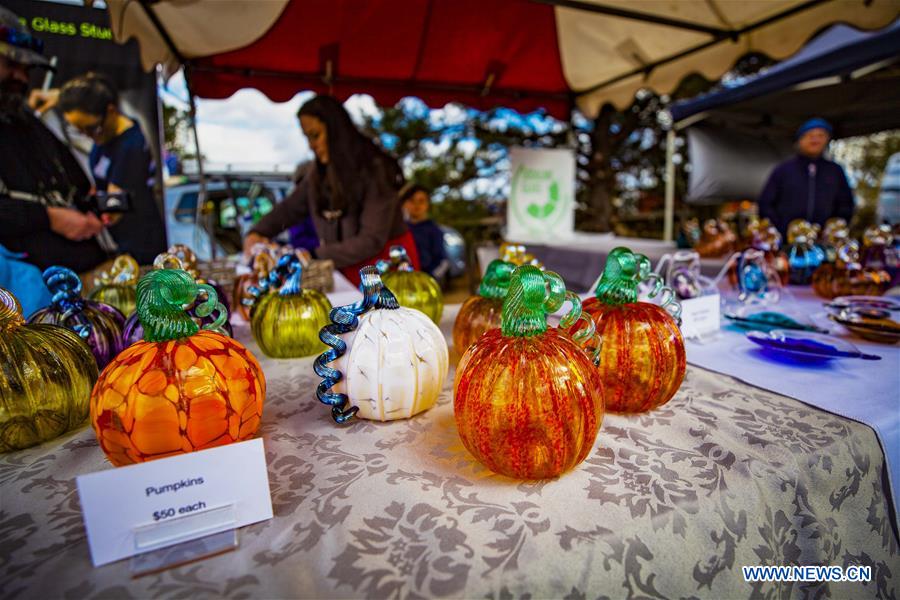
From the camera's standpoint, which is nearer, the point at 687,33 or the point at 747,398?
the point at 747,398

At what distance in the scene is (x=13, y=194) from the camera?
1.77 m

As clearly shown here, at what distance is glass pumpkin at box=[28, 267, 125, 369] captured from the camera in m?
0.83

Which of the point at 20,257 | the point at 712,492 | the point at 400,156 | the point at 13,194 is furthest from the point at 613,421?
the point at 400,156

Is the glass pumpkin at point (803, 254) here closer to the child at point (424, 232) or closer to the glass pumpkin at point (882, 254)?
the glass pumpkin at point (882, 254)

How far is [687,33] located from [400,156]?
4.28 meters

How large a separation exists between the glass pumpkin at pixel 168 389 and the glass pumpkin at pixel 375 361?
137 mm

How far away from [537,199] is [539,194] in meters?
0.04

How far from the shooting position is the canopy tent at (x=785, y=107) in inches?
141

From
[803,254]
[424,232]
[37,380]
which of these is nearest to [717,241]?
[803,254]

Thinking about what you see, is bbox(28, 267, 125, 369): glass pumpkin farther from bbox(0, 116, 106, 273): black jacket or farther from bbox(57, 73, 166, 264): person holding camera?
bbox(57, 73, 166, 264): person holding camera

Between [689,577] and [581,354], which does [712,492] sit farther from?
[581,354]

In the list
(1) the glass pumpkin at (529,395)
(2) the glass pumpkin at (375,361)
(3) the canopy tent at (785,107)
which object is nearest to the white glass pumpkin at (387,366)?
(2) the glass pumpkin at (375,361)

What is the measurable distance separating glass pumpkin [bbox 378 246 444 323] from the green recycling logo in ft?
8.52

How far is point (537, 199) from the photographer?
12.3 ft
